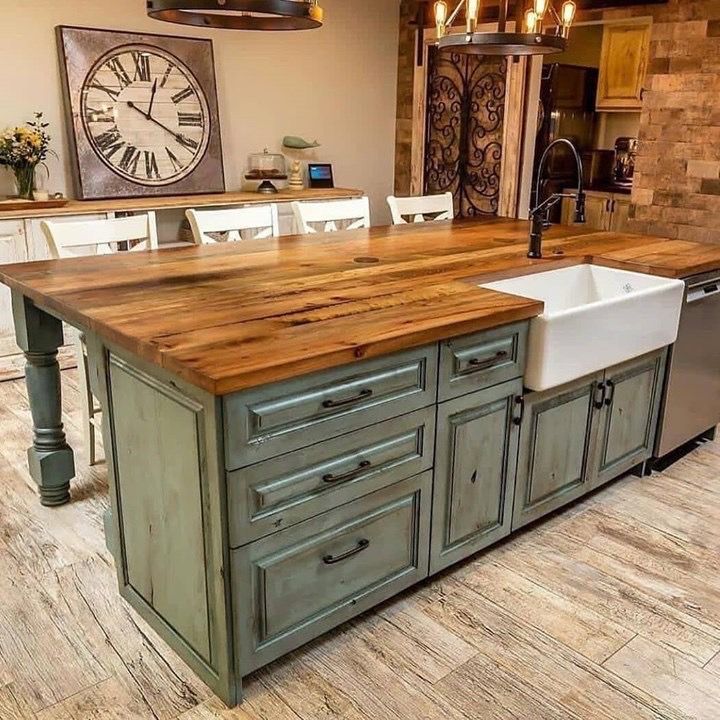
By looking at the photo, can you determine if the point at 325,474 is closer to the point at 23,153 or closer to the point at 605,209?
the point at 23,153

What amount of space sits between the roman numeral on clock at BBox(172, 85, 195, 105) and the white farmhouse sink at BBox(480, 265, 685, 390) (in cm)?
314

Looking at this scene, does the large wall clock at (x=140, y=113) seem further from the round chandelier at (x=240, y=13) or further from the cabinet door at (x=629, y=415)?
the cabinet door at (x=629, y=415)

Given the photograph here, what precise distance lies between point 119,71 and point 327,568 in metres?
3.86

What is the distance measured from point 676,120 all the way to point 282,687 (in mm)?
3965

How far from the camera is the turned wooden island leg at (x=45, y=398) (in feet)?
7.97

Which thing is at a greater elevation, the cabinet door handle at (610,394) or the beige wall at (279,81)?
the beige wall at (279,81)

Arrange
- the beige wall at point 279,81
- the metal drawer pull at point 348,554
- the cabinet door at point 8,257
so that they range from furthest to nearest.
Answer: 1. the beige wall at point 279,81
2. the cabinet door at point 8,257
3. the metal drawer pull at point 348,554

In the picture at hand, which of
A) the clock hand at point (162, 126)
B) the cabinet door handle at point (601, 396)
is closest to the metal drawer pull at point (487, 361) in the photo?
the cabinet door handle at point (601, 396)

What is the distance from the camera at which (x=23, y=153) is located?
4.18 metres

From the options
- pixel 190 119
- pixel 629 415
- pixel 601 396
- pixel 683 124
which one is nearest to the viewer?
pixel 601 396

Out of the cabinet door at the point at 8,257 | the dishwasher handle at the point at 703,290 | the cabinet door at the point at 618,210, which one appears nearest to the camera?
the dishwasher handle at the point at 703,290

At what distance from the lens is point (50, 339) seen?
248 cm

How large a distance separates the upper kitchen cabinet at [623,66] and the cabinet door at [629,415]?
3567 millimetres

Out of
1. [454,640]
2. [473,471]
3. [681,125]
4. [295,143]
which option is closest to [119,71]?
[295,143]
